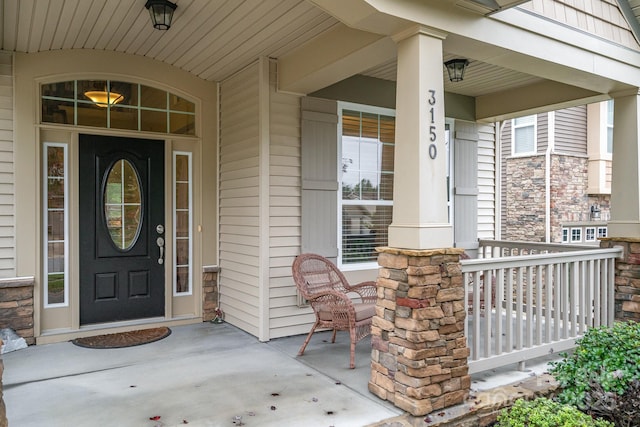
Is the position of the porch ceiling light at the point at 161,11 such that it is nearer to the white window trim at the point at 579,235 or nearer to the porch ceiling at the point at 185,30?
the porch ceiling at the point at 185,30

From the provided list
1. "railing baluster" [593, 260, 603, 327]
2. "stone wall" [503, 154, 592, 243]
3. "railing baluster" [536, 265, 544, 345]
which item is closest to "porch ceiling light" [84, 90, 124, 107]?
"railing baluster" [536, 265, 544, 345]

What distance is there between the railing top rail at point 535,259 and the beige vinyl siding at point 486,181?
2.13 meters

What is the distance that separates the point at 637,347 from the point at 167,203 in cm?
440

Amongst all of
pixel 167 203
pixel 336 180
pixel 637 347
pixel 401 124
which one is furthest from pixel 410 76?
pixel 167 203

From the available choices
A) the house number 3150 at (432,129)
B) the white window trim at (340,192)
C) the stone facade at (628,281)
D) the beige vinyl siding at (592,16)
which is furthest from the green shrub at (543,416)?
the beige vinyl siding at (592,16)

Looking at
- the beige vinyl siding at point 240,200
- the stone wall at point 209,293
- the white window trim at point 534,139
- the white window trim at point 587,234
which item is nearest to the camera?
the beige vinyl siding at point 240,200

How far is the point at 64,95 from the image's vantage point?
4516 millimetres

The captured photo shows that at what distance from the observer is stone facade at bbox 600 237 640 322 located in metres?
4.22

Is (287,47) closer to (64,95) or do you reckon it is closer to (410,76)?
(410,76)

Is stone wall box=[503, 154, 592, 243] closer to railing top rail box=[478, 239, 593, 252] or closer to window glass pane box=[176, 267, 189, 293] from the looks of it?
railing top rail box=[478, 239, 593, 252]

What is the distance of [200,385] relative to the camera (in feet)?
10.7

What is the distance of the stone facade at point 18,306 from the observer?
4.17m

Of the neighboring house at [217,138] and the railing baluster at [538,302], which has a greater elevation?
the neighboring house at [217,138]

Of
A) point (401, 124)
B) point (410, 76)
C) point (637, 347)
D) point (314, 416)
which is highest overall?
point (410, 76)
